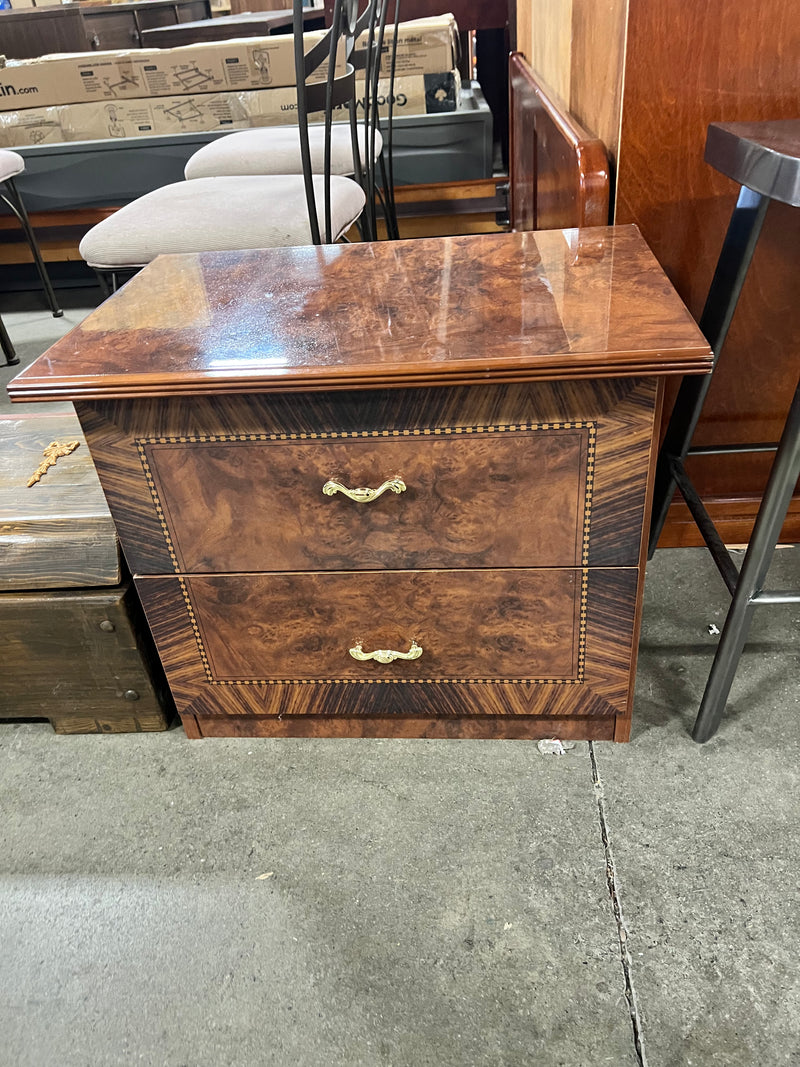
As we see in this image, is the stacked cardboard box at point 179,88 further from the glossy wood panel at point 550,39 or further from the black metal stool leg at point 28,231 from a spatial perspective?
the glossy wood panel at point 550,39

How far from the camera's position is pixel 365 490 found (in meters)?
0.83

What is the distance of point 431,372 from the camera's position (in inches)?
28.7

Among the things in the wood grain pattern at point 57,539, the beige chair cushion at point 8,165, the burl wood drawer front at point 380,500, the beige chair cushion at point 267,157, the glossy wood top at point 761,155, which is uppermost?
the glossy wood top at point 761,155

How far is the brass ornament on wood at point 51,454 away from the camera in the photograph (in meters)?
1.08

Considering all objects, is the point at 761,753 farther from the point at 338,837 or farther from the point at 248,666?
the point at 248,666

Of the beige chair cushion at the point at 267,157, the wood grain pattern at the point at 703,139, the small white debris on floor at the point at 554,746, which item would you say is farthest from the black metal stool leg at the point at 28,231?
the small white debris on floor at the point at 554,746

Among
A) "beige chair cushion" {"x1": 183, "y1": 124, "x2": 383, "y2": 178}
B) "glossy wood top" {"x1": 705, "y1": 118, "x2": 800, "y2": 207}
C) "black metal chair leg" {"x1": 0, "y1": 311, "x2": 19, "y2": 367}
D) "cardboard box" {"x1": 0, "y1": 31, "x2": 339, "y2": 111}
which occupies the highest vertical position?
"glossy wood top" {"x1": 705, "y1": 118, "x2": 800, "y2": 207}

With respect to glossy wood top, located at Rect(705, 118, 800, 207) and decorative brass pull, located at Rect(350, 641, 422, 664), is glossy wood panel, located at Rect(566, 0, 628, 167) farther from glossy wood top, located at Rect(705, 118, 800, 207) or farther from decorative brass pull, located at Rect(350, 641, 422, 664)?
decorative brass pull, located at Rect(350, 641, 422, 664)

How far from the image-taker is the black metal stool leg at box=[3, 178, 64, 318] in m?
2.31

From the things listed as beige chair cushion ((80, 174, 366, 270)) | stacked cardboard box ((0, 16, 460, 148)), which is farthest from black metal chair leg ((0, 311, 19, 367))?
beige chair cushion ((80, 174, 366, 270))

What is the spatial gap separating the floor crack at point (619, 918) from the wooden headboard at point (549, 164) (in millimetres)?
756

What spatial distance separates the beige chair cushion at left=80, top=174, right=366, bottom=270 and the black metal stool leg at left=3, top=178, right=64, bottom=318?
1.07 meters

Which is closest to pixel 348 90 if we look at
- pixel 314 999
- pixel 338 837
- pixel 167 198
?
pixel 167 198

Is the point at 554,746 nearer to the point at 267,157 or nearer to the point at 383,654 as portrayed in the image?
the point at 383,654
